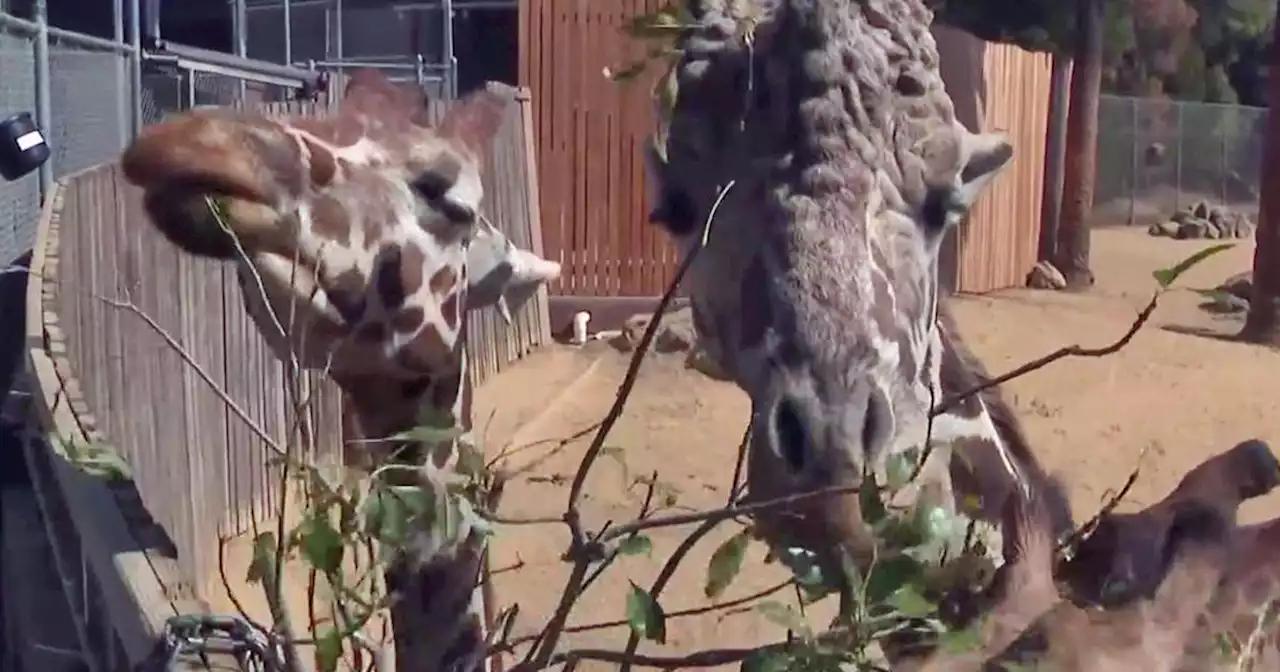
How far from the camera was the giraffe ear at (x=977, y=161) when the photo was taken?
2.50 m

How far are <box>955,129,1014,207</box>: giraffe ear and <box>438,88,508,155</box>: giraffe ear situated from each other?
705mm

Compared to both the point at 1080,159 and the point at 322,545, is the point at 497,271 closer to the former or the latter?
the point at 322,545

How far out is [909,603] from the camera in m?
1.63

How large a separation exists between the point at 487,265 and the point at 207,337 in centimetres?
282

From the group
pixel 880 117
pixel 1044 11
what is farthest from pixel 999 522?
pixel 1044 11

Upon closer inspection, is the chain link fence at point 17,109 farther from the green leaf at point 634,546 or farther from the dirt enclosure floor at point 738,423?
the green leaf at point 634,546

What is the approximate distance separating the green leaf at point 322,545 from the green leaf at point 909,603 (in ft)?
1.78

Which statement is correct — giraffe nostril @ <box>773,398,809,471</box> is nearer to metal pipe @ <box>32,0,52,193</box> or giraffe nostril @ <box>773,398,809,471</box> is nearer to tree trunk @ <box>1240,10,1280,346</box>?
metal pipe @ <box>32,0,52,193</box>

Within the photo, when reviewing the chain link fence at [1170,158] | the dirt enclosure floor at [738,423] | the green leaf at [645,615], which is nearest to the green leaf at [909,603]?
the green leaf at [645,615]

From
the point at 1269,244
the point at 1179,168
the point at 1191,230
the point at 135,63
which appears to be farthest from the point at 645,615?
the point at 1179,168

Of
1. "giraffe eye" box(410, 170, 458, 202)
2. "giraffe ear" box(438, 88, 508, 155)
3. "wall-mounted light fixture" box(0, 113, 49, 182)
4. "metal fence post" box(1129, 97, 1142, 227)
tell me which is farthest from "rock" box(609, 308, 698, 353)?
"metal fence post" box(1129, 97, 1142, 227)

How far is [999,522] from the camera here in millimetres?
2412

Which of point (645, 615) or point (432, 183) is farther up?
point (432, 183)

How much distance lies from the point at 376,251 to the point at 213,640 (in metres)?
0.56
